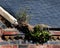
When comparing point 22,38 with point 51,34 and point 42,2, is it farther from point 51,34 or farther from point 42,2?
point 42,2

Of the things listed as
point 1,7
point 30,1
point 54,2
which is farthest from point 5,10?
point 54,2

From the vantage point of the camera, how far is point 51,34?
1403cm

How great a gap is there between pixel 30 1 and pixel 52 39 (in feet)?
9.44

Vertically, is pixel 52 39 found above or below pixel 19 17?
below

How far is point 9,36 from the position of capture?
14070 millimetres

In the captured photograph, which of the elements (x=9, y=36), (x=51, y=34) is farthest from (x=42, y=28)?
(x=9, y=36)

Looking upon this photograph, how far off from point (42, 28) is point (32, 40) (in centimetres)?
63

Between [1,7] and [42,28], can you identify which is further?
[1,7]

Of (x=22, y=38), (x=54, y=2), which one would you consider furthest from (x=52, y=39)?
(x=54, y=2)

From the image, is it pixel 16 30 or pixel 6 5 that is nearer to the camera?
pixel 16 30

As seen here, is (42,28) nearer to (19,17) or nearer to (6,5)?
(19,17)

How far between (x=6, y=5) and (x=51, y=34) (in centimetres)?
350

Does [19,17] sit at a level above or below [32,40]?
above

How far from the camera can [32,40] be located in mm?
14008
